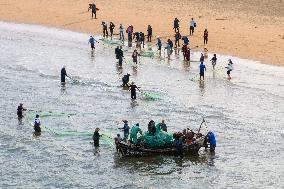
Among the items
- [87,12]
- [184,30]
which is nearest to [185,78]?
[184,30]

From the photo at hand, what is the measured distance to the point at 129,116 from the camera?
3809 centimetres

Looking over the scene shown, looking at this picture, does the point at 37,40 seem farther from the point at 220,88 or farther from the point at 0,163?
the point at 0,163

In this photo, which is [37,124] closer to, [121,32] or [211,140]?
[211,140]

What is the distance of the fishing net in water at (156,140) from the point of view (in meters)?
31.3

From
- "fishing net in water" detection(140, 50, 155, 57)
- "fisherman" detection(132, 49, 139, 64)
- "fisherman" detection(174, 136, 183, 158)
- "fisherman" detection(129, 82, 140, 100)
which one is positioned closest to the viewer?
"fisherman" detection(174, 136, 183, 158)

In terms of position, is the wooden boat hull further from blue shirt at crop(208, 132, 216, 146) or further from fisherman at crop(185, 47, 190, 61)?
fisherman at crop(185, 47, 190, 61)

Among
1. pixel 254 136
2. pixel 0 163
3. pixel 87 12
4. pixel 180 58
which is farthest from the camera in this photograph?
pixel 87 12

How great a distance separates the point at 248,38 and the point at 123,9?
63.9 feet

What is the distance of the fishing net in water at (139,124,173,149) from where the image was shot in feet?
103

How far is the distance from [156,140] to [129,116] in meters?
6.99

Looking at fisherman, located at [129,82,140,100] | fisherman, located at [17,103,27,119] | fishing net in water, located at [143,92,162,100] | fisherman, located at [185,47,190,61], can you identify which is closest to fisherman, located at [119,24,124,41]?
fisherman, located at [185,47,190,61]

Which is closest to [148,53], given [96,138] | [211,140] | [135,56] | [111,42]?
[135,56]

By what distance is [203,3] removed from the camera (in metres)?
72.8

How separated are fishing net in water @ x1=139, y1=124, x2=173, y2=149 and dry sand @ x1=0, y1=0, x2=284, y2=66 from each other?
2073 centimetres
